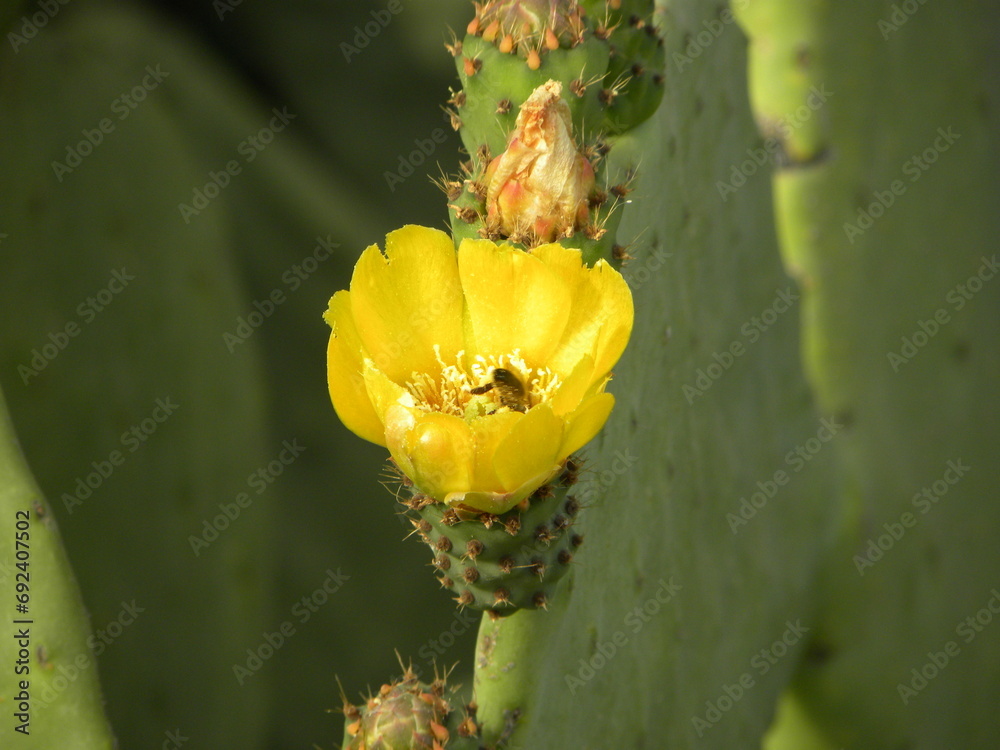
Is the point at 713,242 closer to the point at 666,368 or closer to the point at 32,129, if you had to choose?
the point at 666,368

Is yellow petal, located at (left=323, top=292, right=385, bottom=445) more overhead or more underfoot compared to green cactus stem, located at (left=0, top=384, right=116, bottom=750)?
more overhead

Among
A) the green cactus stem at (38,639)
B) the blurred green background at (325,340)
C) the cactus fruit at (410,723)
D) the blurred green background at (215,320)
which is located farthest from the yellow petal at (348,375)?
the blurred green background at (215,320)

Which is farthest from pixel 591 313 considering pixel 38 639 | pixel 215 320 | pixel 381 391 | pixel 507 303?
pixel 215 320

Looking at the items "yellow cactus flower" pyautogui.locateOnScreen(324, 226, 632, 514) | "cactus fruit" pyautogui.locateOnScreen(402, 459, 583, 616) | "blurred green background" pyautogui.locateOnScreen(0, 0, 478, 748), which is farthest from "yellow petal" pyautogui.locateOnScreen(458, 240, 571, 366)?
"blurred green background" pyautogui.locateOnScreen(0, 0, 478, 748)

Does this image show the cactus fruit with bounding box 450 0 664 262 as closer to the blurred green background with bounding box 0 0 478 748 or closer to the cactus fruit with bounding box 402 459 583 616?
the cactus fruit with bounding box 402 459 583 616

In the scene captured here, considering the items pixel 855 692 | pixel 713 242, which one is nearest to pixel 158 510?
pixel 713 242

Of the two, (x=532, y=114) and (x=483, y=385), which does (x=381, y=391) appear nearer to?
(x=483, y=385)
